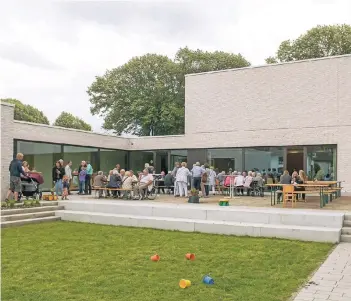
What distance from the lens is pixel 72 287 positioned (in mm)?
5449

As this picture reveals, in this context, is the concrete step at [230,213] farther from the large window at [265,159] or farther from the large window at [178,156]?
the large window at [178,156]

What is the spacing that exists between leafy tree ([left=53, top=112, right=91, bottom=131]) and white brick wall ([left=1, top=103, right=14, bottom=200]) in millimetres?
43935

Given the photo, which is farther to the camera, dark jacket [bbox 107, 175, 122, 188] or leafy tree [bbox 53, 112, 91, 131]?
leafy tree [bbox 53, 112, 91, 131]

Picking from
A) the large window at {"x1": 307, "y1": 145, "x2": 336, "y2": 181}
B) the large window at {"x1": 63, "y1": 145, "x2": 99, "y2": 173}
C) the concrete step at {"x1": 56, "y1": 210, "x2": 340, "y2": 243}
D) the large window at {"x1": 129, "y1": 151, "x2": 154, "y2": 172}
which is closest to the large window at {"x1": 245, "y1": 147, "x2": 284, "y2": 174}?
the large window at {"x1": 307, "y1": 145, "x2": 336, "y2": 181}

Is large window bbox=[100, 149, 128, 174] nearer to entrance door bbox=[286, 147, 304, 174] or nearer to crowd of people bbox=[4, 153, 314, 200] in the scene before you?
crowd of people bbox=[4, 153, 314, 200]

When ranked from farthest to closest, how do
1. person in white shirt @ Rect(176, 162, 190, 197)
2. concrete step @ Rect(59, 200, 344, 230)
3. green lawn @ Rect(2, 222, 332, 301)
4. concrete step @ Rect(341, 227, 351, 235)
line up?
person in white shirt @ Rect(176, 162, 190, 197) < concrete step @ Rect(59, 200, 344, 230) < concrete step @ Rect(341, 227, 351, 235) < green lawn @ Rect(2, 222, 332, 301)

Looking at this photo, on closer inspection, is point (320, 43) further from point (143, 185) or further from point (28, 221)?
point (28, 221)

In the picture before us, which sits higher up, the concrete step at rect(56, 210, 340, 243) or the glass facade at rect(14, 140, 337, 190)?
the glass facade at rect(14, 140, 337, 190)

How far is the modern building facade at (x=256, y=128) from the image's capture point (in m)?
18.8

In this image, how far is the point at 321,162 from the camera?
1931 cm

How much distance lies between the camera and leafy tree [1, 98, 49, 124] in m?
49.8

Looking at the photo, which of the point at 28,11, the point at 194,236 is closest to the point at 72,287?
the point at 28,11

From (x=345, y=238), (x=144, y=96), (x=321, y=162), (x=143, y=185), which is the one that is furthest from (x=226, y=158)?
(x=144, y=96)

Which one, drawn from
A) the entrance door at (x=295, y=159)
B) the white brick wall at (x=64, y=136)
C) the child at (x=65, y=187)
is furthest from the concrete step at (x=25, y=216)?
the entrance door at (x=295, y=159)
